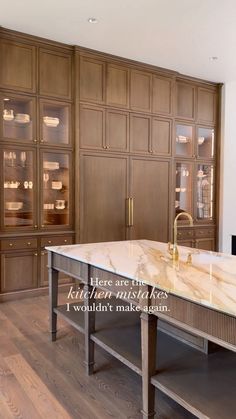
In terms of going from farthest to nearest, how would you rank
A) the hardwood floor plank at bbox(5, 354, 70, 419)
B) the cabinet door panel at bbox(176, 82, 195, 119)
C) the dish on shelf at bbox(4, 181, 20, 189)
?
the cabinet door panel at bbox(176, 82, 195, 119)
the dish on shelf at bbox(4, 181, 20, 189)
the hardwood floor plank at bbox(5, 354, 70, 419)

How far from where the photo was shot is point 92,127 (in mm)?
4477

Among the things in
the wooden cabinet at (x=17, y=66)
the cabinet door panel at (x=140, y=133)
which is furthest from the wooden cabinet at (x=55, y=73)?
the cabinet door panel at (x=140, y=133)

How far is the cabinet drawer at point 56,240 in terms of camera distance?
423 cm

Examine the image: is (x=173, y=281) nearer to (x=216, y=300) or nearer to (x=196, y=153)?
(x=216, y=300)

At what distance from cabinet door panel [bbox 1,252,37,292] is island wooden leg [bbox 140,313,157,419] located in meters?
2.59

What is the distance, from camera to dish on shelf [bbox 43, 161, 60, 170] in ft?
14.0

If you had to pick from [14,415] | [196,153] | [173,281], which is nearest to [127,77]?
[196,153]

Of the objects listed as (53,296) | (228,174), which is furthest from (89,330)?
(228,174)

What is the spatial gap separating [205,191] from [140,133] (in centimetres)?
168

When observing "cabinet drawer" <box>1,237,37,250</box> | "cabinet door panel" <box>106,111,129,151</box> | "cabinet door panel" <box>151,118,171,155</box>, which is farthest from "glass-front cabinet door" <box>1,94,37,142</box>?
"cabinet door panel" <box>151,118,171,155</box>

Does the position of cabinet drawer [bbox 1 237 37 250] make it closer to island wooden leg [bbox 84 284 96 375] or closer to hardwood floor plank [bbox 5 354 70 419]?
hardwood floor plank [bbox 5 354 70 419]

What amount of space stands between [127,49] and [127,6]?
1.02 meters

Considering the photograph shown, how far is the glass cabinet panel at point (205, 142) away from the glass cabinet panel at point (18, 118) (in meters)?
2.83

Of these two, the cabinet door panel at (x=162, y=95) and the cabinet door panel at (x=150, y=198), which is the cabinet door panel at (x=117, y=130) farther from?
the cabinet door panel at (x=162, y=95)
